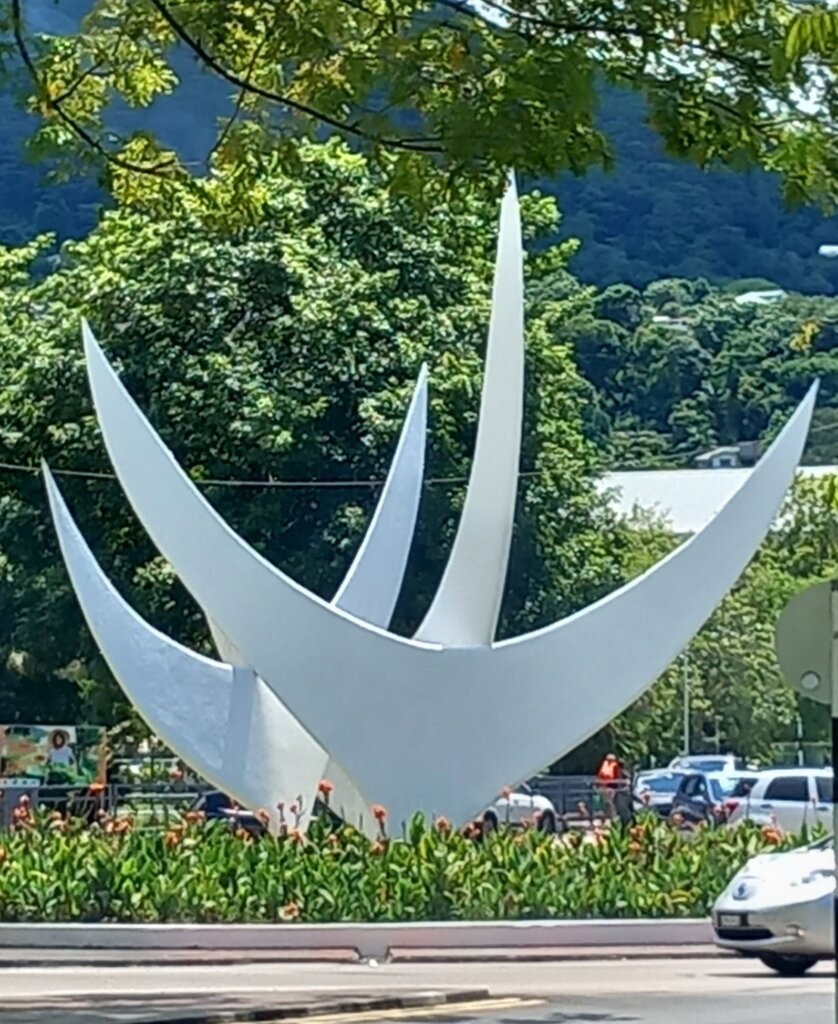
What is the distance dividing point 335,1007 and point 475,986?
2.45m

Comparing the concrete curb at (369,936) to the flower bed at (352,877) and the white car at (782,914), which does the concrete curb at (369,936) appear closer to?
the flower bed at (352,877)

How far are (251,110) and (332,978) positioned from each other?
6481 mm

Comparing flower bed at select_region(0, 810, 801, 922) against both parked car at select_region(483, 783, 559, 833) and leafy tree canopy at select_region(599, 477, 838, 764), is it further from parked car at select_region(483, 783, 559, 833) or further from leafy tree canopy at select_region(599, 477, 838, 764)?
leafy tree canopy at select_region(599, 477, 838, 764)

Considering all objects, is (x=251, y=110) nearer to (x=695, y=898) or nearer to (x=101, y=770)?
(x=695, y=898)

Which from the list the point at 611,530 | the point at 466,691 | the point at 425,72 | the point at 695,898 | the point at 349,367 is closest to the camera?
the point at 425,72

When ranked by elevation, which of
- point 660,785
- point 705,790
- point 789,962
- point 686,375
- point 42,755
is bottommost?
point 789,962

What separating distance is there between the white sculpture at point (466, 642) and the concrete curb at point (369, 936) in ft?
14.7

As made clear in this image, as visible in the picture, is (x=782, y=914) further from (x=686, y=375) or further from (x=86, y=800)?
(x=686, y=375)

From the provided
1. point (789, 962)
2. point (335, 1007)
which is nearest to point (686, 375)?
point (789, 962)

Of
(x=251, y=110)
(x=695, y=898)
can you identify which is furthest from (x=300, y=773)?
(x=251, y=110)

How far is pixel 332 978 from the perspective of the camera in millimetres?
15844

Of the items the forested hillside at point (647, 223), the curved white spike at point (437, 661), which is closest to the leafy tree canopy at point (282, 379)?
the curved white spike at point (437, 661)

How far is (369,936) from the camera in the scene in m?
17.5

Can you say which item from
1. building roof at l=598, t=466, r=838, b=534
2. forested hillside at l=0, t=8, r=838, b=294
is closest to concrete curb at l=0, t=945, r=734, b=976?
building roof at l=598, t=466, r=838, b=534
